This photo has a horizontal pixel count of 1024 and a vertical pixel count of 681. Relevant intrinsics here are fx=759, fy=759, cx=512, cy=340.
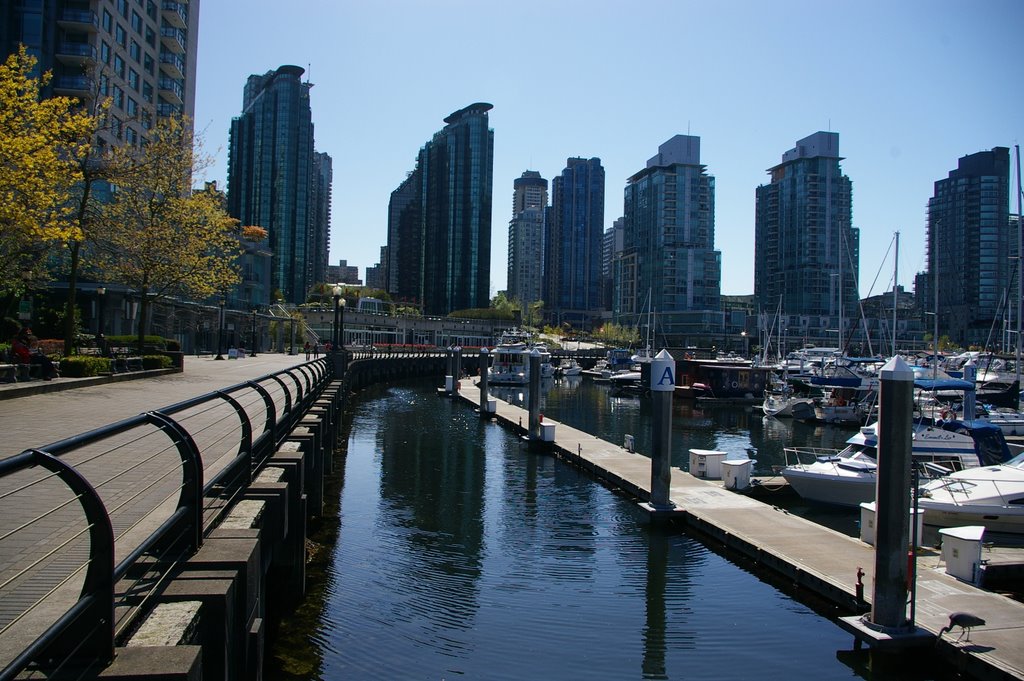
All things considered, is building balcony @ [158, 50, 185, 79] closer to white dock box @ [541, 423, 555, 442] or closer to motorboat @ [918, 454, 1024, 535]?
white dock box @ [541, 423, 555, 442]

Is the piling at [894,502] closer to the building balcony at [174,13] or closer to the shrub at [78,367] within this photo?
the shrub at [78,367]

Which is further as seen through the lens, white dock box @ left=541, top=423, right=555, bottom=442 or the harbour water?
white dock box @ left=541, top=423, right=555, bottom=442

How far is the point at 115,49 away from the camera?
6600cm

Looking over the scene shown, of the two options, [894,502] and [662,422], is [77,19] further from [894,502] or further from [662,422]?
[894,502]

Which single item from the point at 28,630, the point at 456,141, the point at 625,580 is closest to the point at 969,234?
the point at 456,141

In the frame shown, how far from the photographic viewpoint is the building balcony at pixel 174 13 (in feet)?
253

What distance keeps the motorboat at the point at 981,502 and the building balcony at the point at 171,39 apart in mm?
80974

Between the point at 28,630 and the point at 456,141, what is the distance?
197278 millimetres

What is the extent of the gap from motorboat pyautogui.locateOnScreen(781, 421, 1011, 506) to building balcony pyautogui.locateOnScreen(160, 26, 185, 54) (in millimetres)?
75864

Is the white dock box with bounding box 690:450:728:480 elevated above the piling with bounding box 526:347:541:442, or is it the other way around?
the piling with bounding box 526:347:541:442

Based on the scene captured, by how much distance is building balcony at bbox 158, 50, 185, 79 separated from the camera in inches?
3034

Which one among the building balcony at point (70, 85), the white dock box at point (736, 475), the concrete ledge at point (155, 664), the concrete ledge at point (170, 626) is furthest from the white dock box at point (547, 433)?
the building balcony at point (70, 85)

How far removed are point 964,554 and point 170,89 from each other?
83.3 m

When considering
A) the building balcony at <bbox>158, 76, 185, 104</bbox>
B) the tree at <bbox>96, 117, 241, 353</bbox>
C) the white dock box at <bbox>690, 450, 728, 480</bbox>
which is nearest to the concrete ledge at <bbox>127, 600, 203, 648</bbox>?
the white dock box at <bbox>690, 450, 728, 480</bbox>
